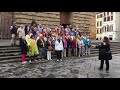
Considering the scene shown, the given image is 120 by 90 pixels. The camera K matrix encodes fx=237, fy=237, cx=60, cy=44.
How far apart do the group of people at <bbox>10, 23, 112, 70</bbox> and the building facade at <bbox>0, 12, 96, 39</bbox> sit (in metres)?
5.84

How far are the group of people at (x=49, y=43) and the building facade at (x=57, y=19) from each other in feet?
19.2

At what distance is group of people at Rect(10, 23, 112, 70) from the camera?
14883mm

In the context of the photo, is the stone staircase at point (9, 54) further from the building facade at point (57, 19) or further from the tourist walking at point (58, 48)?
the building facade at point (57, 19)

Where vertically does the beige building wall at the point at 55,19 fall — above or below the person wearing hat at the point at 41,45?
above

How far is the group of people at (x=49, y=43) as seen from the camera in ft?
48.8

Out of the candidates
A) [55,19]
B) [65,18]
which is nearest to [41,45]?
[55,19]

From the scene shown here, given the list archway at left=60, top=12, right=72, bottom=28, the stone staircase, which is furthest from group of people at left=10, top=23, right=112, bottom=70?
archway at left=60, top=12, right=72, bottom=28

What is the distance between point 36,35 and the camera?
1617cm

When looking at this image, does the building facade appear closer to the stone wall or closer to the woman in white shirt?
the stone wall

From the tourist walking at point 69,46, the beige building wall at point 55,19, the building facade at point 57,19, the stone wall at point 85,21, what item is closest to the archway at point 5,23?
the building facade at point 57,19

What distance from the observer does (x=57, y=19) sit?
27453 mm

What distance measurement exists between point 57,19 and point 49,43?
37.8 ft

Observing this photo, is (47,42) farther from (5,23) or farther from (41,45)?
(5,23)
